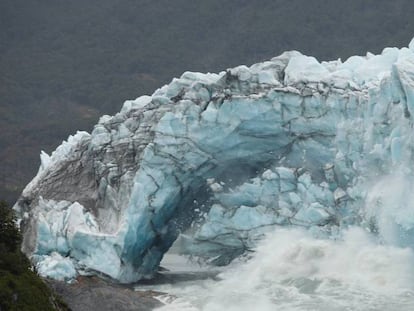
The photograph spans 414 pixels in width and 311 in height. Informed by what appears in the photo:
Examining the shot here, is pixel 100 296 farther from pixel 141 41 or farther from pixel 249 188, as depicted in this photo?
pixel 141 41

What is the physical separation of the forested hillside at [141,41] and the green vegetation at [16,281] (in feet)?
277

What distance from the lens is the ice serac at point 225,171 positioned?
32.9m

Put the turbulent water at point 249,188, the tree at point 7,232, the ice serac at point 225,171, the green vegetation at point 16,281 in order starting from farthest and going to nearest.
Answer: the ice serac at point 225,171
the turbulent water at point 249,188
the tree at point 7,232
the green vegetation at point 16,281

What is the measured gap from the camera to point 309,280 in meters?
32.1

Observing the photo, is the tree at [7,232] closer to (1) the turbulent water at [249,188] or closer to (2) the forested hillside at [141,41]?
(1) the turbulent water at [249,188]

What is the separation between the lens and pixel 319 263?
1282 inches

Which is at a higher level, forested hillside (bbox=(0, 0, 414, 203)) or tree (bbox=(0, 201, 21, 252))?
forested hillside (bbox=(0, 0, 414, 203))

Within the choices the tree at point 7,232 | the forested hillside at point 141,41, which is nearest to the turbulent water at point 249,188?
the tree at point 7,232

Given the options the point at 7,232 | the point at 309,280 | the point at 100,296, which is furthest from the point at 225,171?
the point at 7,232

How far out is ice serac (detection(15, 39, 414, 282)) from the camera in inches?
1296

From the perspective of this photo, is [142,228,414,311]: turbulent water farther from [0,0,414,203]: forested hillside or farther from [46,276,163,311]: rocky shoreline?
[0,0,414,203]: forested hillside

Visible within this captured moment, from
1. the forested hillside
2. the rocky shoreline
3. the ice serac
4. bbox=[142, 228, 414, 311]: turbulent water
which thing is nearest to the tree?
the rocky shoreline

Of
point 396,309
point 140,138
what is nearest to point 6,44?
point 140,138

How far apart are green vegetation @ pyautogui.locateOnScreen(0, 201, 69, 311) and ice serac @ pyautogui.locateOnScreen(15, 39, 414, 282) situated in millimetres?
9348
